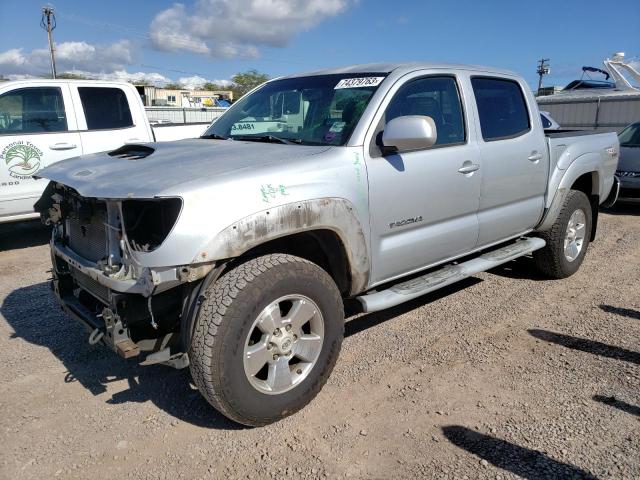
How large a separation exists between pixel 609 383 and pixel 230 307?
2.47m

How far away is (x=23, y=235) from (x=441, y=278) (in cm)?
639

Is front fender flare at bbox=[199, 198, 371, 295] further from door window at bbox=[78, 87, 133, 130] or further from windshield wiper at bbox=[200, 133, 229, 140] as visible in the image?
door window at bbox=[78, 87, 133, 130]

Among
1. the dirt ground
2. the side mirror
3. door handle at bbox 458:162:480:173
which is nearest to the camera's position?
the dirt ground

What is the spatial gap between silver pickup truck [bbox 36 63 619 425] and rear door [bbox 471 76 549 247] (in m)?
0.02

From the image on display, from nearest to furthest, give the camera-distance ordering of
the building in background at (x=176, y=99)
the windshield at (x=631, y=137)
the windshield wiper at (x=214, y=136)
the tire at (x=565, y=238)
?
the windshield wiper at (x=214, y=136), the tire at (x=565, y=238), the windshield at (x=631, y=137), the building in background at (x=176, y=99)

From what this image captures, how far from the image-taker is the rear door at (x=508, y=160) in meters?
4.20

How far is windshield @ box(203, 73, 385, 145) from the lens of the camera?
350 cm

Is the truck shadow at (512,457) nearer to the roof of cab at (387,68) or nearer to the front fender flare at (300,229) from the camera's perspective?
the front fender flare at (300,229)

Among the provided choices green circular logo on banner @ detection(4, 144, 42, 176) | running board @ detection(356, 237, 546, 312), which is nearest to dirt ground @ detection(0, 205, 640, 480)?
running board @ detection(356, 237, 546, 312)

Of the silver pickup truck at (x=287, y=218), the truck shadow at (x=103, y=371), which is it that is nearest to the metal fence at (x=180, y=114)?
the truck shadow at (x=103, y=371)

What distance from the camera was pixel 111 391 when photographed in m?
3.46

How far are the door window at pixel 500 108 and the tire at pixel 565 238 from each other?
998 millimetres

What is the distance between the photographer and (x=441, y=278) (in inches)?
152

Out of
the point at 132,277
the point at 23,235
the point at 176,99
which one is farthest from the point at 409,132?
the point at 176,99
